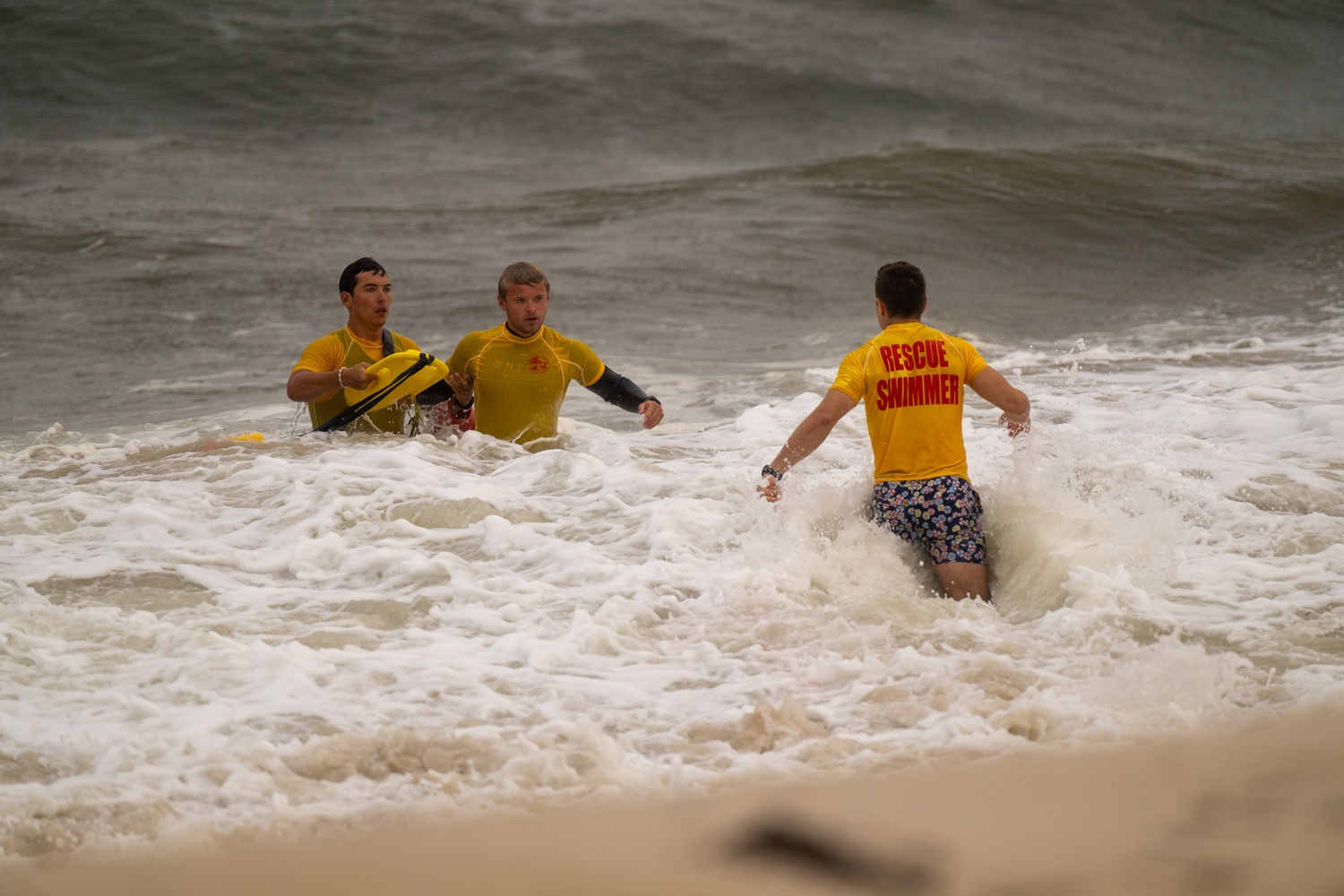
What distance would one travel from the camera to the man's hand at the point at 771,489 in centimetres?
464

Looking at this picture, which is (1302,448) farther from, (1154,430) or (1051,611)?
(1051,611)

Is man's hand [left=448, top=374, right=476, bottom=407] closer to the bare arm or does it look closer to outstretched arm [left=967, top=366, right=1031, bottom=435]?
the bare arm

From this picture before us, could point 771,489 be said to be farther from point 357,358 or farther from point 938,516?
point 357,358

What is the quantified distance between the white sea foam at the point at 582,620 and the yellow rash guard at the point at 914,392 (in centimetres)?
36

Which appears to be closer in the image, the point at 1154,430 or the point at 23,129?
the point at 1154,430

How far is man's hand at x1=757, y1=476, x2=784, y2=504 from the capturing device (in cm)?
464

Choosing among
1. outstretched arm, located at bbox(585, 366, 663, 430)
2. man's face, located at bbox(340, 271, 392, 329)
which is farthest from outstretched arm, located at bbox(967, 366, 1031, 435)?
man's face, located at bbox(340, 271, 392, 329)

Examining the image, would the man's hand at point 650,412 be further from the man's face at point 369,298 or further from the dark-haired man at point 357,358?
the man's face at point 369,298

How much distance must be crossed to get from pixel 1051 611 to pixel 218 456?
194 inches

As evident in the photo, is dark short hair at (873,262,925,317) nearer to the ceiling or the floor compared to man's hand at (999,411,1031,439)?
nearer to the ceiling

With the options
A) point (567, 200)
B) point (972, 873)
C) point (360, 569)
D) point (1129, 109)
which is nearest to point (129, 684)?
point (360, 569)

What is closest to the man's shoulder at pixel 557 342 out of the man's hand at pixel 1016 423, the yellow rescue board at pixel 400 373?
the yellow rescue board at pixel 400 373

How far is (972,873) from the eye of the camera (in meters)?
1.85

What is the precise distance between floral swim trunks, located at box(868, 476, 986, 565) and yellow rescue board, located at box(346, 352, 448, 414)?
119 inches
